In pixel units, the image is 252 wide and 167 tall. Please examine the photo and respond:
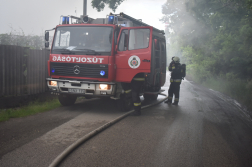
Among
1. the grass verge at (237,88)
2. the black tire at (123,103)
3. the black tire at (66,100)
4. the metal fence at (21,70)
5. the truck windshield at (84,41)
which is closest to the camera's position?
the truck windshield at (84,41)

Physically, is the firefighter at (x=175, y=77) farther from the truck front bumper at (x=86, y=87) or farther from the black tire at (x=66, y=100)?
the black tire at (x=66, y=100)

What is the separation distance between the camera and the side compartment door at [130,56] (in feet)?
23.8

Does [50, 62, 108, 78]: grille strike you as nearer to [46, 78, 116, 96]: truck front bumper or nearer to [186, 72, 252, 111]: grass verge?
[46, 78, 116, 96]: truck front bumper

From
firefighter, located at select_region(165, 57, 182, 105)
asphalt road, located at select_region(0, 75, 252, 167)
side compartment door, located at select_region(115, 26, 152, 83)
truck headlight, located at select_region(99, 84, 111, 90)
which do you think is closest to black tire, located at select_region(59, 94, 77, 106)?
asphalt road, located at select_region(0, 75, 252, 167)

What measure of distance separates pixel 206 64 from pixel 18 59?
1513cm

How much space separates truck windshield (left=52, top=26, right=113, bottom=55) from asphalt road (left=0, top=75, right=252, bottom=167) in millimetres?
1870

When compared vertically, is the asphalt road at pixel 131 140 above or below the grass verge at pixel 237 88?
below

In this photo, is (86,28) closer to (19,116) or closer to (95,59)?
(95,59)

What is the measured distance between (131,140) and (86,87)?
2.64 m

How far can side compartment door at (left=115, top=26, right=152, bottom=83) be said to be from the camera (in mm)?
7250

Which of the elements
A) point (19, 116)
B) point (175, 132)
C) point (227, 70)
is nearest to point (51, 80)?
point (19, 116)

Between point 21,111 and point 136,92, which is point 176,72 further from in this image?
point 21,111

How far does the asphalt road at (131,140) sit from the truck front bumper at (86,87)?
0.66 metres

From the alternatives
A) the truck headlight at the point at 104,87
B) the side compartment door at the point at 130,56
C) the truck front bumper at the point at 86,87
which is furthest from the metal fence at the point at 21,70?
the side compartment door at the point at 130,56
